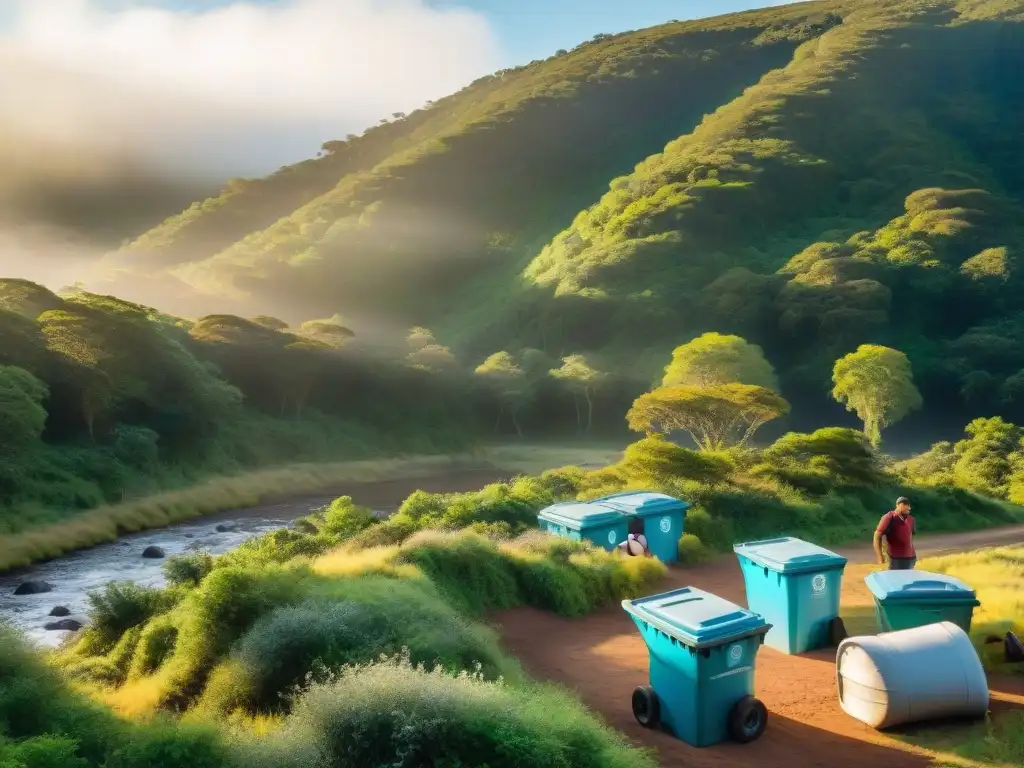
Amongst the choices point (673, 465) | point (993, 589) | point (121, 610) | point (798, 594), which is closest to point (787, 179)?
point (673, 465)

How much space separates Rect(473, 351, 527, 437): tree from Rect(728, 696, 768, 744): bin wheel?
61.4 meters

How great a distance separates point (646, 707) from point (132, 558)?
919 inches

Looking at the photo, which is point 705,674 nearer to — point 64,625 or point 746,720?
point 746,720

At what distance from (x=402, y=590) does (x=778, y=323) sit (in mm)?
75036

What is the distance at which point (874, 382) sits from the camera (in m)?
45.3

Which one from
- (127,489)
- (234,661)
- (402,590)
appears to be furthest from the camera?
(127,489)

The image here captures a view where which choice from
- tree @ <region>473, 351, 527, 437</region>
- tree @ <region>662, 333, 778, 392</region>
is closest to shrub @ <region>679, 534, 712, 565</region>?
tree @ <region>662, 333, 778, 392</region>

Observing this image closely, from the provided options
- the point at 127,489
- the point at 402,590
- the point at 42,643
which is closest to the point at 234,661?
the point at 402,590

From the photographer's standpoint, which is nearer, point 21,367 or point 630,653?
point 630,653

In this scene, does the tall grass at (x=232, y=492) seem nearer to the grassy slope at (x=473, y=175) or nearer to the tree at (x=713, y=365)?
the tree at (x=713, y=365)

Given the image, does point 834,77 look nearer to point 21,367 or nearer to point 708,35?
point 708,35

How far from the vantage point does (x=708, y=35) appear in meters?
176

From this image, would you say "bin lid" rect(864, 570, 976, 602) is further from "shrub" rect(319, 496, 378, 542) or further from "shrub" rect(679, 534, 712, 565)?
"shrub" rect(319, 496, 378, 542)

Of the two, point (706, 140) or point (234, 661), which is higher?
point (706, 140)
